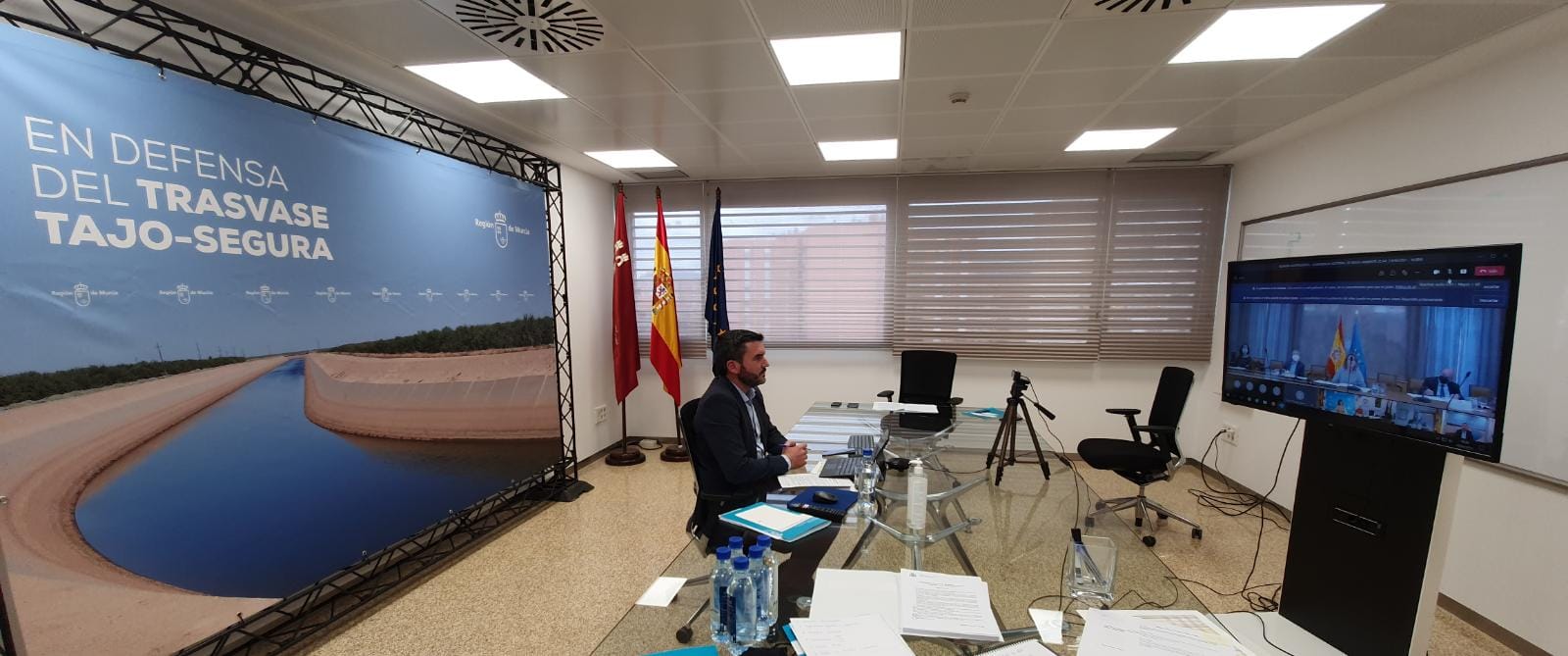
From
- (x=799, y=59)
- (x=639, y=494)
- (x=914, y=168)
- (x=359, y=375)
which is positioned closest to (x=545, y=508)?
(x=639, y=494)

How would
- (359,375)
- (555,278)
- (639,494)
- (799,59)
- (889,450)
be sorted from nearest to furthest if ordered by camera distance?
(799,59), (359,375), (889,450), (639,494), (555,278)

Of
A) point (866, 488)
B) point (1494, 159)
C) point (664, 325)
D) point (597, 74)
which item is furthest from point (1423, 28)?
point (664, 325)

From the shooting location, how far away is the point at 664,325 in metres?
4.73

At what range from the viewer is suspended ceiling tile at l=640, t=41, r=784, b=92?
223 centimetres

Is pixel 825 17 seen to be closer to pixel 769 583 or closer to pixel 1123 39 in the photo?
pixel 1123 39

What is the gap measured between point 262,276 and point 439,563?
1738 mm

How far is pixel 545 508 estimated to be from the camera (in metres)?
3.66

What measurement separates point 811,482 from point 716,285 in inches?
116

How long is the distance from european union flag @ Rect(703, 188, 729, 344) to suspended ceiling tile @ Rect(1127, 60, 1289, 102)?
324cm

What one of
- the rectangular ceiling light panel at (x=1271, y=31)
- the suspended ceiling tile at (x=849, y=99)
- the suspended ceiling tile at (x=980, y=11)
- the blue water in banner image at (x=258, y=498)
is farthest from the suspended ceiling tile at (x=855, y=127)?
the blue water in banner image at (x=258, y=498)

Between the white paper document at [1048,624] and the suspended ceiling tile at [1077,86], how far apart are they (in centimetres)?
234

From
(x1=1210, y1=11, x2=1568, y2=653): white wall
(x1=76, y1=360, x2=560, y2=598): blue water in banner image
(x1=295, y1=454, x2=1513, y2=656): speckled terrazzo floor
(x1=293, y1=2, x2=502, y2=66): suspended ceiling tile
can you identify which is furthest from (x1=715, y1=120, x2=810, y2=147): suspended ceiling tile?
(x1=1210, y1=11, x2=1568, y2=653): white wall

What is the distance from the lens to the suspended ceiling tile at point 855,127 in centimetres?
317

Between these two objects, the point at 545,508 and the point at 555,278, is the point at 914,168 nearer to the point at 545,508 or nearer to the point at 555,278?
the point at 555,278
